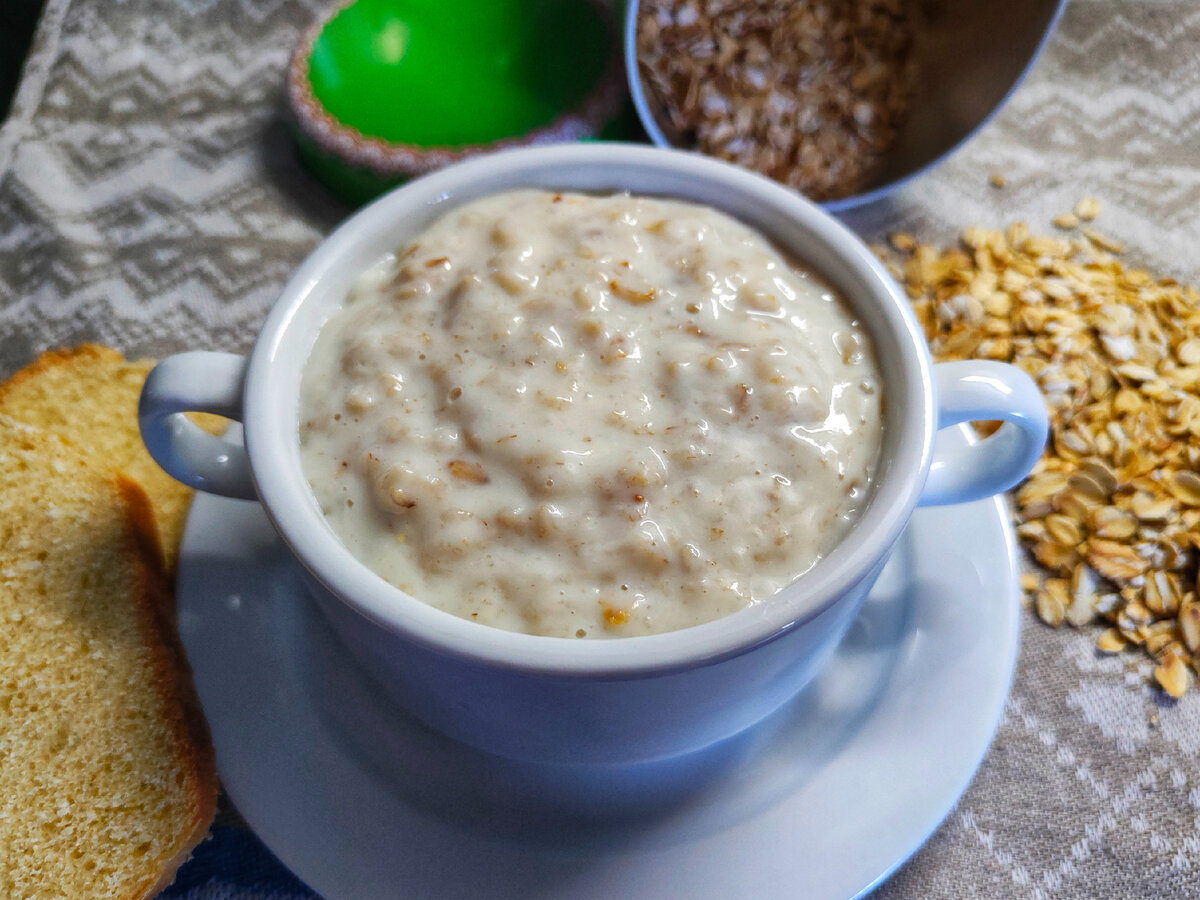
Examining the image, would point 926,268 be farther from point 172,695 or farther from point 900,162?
point 172,695

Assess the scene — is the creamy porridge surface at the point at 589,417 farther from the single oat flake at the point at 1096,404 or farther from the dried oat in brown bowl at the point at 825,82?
the dried oat in brown bowl at the point at 825,82

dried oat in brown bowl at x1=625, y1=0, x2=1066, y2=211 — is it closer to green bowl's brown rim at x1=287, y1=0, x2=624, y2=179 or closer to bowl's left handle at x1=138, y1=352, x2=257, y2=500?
green bowl's brown rim at x1=287, y1=0, x2=624, y2=179

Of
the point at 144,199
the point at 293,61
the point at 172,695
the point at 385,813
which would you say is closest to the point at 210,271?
the point at 144,199

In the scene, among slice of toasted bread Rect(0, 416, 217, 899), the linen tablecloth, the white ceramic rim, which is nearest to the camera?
the white ceramic rim

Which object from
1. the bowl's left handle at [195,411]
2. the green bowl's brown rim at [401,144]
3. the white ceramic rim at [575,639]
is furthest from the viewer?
the green bowl's brown rim at [401,144]

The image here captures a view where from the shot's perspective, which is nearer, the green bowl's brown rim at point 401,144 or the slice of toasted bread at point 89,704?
the slice of toasted bread at point 89,704

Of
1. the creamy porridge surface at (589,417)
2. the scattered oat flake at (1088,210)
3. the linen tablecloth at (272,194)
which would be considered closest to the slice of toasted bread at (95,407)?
the linen tablecloth at (272,194)

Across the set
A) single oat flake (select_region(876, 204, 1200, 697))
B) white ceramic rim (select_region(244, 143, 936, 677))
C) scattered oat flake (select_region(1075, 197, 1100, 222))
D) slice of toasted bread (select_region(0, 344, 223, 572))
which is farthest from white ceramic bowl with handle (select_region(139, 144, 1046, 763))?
scattered oat flake (select_region(1075, 197, 1100, 222))
